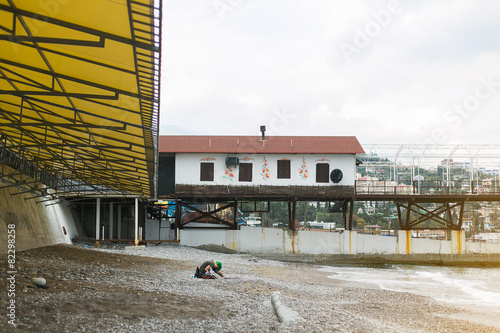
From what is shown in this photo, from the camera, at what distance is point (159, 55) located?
7566 millimetres

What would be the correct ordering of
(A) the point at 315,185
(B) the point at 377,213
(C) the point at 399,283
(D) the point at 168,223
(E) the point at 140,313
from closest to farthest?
(E) the point at 140,313 → (C) the point at 399,283 → (A) the point at 315,185 → (D) the point at 168,223 → (B) the point at 377,213

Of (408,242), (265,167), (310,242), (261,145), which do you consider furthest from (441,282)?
(261,145)

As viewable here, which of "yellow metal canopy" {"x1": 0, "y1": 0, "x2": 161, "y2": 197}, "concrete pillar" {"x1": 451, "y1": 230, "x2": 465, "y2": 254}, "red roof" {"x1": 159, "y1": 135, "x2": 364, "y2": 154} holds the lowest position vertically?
"concrete pillar" {"x1": 451, "y1": 230, "x2": 465, "y2": 254}

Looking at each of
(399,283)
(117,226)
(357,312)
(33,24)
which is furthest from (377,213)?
(33,24)

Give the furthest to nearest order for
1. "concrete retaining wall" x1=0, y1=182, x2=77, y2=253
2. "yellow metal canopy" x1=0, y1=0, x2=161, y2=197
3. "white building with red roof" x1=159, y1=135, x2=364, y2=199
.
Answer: "white building with red roof" x1=159, y1=135, x2=364, y2=199, "concrete retaining wall" x1=0, y1=182, x2=77, y2=253, "yellow metal canopy" x1=0, y1=0, x2=161, y2=197

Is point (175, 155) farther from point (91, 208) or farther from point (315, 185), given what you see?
point (315, 185)

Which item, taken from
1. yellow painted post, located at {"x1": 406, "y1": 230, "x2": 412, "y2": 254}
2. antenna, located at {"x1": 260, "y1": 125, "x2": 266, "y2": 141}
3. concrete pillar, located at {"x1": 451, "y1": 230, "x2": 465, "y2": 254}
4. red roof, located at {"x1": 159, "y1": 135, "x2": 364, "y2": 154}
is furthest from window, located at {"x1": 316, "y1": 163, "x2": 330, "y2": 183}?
concrete pillar, located at {"x1": 451, "y1": 230, "x2": 465, "y2": 254}

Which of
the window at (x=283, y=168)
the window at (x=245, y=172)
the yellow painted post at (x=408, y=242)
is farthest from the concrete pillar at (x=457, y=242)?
the window at (x=245, y=172)

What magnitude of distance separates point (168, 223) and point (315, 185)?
10.6 m

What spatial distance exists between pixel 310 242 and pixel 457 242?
8.36 metres

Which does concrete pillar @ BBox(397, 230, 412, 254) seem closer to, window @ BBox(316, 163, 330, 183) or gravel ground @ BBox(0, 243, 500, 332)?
window @ BBox(316, 163, 330, 183)

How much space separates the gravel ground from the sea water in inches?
64.1

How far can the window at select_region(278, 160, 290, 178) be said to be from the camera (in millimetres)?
28797

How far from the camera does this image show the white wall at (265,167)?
2877cm
